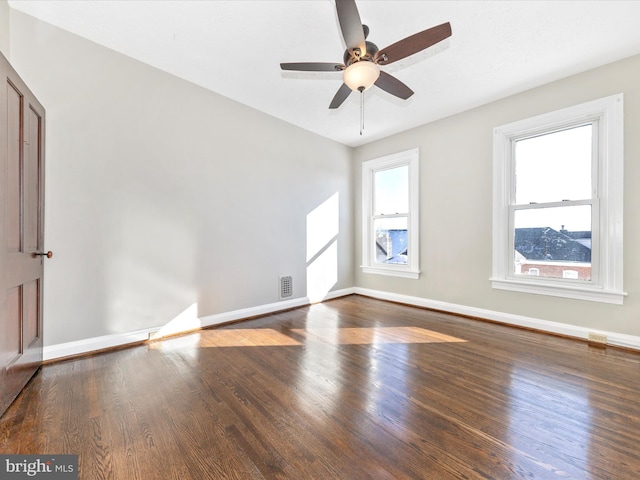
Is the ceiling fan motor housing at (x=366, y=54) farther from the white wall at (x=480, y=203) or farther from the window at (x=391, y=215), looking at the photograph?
the window at (x=391, y=215)

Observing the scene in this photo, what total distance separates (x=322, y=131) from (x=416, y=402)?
385 centimetres

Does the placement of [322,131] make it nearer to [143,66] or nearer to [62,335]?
[143,66]

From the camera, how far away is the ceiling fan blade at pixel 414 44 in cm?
166

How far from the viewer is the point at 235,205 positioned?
3.39 metres

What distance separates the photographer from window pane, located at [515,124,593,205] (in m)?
2.82

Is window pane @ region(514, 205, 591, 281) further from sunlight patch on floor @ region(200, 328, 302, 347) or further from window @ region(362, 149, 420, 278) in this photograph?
sunlight patch on floor @ region(200, 328, 302, 347)

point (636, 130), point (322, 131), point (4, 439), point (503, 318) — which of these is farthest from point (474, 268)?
point (4, 439)

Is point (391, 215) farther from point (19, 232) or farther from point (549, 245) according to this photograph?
point (19, 232)

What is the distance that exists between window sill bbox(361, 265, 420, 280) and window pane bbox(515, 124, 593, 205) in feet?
5.37

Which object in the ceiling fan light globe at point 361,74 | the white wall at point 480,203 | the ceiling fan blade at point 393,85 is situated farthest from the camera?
the white wall at point 480,203

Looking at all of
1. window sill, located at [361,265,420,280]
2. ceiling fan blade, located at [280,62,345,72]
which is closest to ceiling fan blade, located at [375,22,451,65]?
ceiling fan blade, located at [280,62,345,72]

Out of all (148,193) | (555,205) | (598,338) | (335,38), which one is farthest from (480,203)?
(148,193)

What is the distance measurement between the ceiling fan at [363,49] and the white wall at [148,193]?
1623mm

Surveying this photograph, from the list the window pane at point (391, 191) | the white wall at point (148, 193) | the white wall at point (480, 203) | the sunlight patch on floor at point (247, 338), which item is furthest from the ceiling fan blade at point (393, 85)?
the sunlight patch on floor at point (247, 338)
